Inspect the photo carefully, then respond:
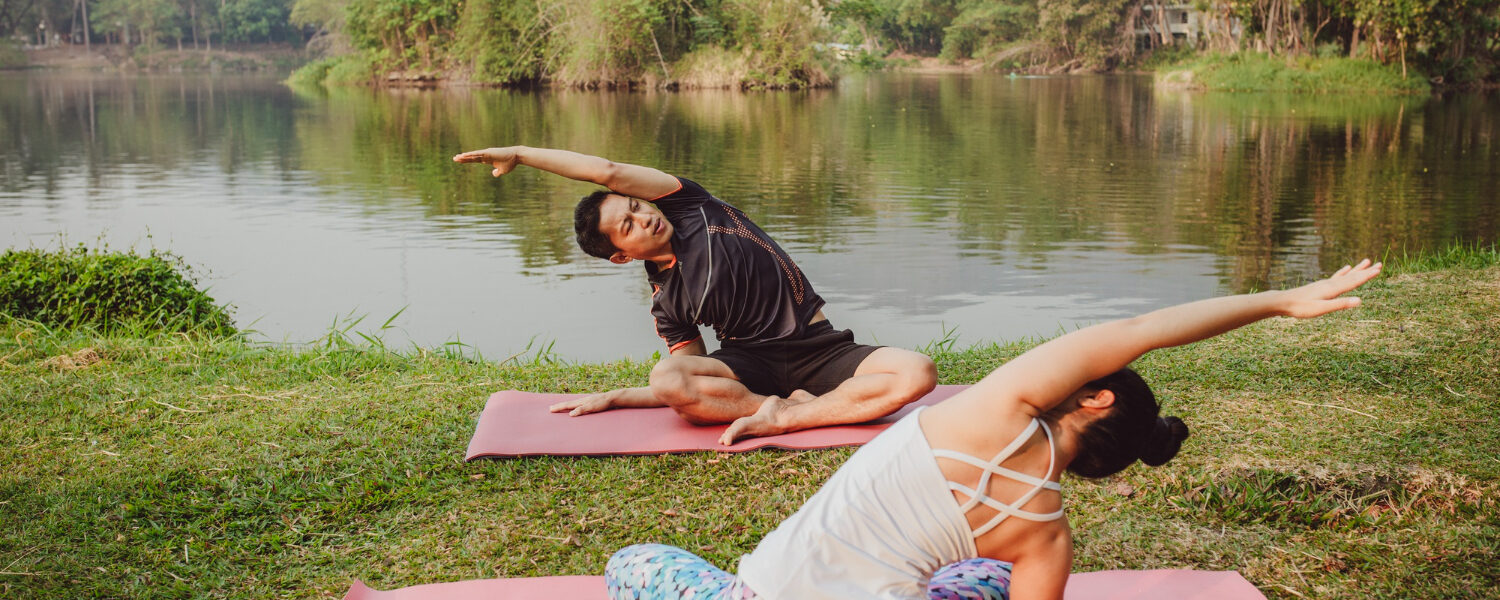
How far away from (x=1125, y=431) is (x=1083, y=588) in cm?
95

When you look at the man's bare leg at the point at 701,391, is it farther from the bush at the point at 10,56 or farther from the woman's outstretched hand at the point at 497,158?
the bush at the point at 10,56

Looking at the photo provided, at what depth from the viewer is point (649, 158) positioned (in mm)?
15703

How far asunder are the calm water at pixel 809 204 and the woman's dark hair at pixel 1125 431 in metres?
4.31

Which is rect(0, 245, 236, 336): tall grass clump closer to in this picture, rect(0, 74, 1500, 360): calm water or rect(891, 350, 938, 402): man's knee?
rect(0, 74, 1500, 360): calm water

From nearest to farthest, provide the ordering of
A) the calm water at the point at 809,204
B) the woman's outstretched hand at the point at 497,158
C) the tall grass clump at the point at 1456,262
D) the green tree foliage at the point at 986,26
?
the woman's outstretched hand at the point at 497,158 → the tall grass clump at the point at 1456,262 → the calm water at the point at 809,204 → the green tree foliage at the point at 986,26

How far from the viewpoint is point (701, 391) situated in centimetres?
401

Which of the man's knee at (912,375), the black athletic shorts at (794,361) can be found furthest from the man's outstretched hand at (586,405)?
the man's knee at (912,375)

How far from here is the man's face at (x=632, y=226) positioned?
3.91 metres

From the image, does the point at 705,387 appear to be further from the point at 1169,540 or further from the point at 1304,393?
the point at 1304,393

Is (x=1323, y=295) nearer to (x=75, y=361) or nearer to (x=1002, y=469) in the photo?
(x=1002, y=469)

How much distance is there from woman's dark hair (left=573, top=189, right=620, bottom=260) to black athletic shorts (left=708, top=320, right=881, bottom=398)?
586mm

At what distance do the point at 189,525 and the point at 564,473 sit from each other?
1105 mm

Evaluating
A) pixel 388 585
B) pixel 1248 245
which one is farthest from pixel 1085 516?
pixel 1248 245

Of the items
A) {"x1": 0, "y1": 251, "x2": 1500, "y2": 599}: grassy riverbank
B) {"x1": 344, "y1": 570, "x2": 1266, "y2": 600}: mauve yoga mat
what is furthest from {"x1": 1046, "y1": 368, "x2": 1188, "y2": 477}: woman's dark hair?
{"x1": 0, "y1": 251, "x2": 1500, "y2": 599}: grassy riverbank
